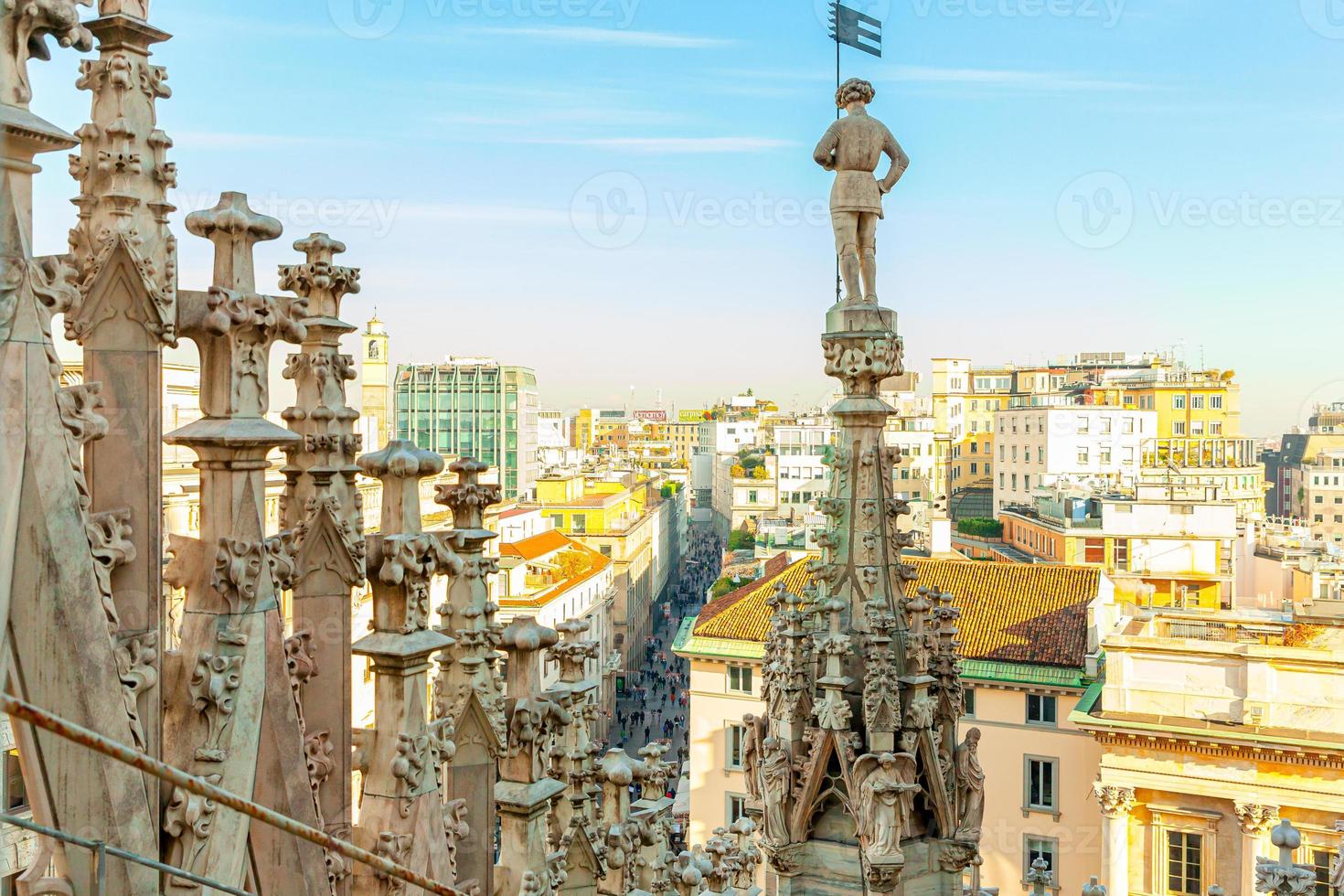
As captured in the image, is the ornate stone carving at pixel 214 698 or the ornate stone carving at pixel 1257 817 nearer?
the ornate stone carving at pixel 214 698

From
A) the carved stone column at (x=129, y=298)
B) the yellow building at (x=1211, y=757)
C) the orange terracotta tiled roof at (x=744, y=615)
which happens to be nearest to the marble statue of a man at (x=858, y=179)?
the carved stone column at (x=129, y=298)

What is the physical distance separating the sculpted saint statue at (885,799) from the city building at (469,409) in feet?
223

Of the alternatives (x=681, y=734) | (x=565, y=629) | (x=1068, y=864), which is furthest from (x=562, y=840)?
(x=681, y=734)

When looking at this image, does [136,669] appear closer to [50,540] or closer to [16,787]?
[50,540]

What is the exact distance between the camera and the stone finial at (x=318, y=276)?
589 centimetres

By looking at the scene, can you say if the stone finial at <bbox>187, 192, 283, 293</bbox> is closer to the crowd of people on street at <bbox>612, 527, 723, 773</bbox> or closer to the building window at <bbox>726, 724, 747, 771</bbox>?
the crowd of people on street at <bbox>612, 527, 723, 773</bbox>

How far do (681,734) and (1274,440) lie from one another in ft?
550

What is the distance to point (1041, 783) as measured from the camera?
109 ft

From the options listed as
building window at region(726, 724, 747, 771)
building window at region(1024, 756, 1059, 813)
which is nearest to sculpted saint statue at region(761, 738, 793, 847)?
building window at region(1024, 756, 1059, 813)

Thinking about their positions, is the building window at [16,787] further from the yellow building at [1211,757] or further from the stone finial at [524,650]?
the yellow building at [1211,757]

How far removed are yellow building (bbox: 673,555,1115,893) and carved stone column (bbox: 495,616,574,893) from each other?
915 inches

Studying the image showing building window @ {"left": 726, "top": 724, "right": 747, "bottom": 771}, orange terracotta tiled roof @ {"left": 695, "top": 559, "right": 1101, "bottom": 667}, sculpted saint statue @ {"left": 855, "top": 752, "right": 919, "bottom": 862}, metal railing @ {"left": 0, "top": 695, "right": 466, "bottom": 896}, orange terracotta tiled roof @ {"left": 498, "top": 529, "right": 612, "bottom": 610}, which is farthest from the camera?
orange terracotta tiled roof @ {"left": 498, "top": 529, "right": 612, "bottom": 610}

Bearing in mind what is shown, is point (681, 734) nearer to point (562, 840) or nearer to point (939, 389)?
point (562, 840)

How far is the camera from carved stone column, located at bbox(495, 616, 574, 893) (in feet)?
22.8
